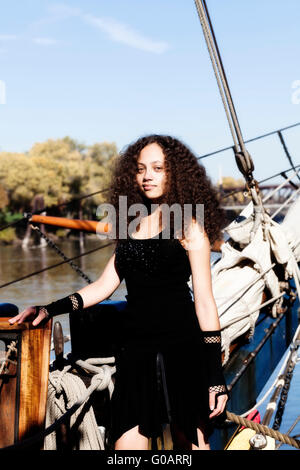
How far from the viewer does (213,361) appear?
230cm

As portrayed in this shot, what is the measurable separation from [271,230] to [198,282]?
8.12 feet

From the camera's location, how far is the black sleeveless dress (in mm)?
2301

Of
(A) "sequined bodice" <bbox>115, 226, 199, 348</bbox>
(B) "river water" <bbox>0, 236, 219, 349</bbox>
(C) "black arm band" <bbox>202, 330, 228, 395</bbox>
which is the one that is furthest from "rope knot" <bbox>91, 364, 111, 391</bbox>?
(B) "river water" <bbox>0, 236, 219, 349</bbox>

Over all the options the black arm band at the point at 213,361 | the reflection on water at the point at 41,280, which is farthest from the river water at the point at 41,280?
the black arm band at the point at 213,361

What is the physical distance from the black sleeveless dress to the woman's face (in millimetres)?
227

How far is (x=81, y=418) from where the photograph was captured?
9.05ft

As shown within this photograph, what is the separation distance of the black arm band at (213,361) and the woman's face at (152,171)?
0.57m

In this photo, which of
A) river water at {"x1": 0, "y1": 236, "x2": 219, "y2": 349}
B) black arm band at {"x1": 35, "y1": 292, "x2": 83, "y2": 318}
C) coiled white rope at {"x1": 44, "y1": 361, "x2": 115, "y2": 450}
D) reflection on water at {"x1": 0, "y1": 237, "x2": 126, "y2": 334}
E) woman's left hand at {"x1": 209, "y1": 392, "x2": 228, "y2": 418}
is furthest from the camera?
reflection on water at {"x1": 0, "y1": 237, "x2": 126, "y2": 334}

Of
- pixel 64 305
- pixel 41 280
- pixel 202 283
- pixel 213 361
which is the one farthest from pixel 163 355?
pixel 41 280

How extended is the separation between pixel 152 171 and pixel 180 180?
4.4 inches

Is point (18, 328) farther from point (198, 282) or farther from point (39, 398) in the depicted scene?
point (198, 282)

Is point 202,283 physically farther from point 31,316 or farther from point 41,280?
point 41,280

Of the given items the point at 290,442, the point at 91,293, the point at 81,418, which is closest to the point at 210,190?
the point at 91,293

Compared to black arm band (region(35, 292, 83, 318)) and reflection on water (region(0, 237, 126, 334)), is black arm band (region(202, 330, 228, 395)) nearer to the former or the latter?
black arm band (region(35, 292, 83, 318))
